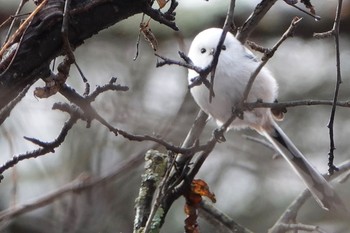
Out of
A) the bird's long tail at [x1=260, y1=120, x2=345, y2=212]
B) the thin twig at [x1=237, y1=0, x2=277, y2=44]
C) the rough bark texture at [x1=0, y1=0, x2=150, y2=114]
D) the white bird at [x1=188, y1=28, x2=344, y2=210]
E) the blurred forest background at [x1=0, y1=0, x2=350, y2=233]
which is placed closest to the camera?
the rough bark texture at [x1=0, y1=0, x2=150, y2=114]

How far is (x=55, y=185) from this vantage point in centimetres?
296

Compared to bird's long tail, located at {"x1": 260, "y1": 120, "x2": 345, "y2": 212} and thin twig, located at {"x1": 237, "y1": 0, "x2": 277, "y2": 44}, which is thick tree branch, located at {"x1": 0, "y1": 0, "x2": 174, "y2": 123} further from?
bird's long tail, located at {"x1": 260, "y1": 120, "x2": 345, "y2": 212}

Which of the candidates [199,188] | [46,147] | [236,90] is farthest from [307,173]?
[46,147]

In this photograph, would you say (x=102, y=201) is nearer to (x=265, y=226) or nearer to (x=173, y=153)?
(x=265, y=226)

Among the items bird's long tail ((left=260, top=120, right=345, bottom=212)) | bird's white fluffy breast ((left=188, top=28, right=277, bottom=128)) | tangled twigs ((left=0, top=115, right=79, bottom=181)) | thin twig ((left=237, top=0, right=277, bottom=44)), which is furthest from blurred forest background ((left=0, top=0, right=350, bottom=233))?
tangled twigs ((left=0, top=115, right=79, bottom=181))

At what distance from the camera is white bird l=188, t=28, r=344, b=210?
194cm

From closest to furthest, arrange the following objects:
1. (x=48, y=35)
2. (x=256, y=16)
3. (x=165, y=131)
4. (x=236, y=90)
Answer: (x=48, y=35) → (x=256, y=16) → (x=236, y=90) → (x=165, y=131)

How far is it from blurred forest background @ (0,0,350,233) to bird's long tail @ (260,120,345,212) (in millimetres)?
274

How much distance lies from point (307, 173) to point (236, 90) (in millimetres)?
289

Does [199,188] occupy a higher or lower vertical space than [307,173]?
lower

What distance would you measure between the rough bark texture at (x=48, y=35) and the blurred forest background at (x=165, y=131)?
2.74 feet

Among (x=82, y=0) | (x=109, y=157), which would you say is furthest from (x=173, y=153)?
(x=109, y=157)

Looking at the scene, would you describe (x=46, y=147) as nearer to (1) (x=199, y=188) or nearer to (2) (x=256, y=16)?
(1) (x=199, y=188)

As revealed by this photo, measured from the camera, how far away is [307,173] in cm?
202
